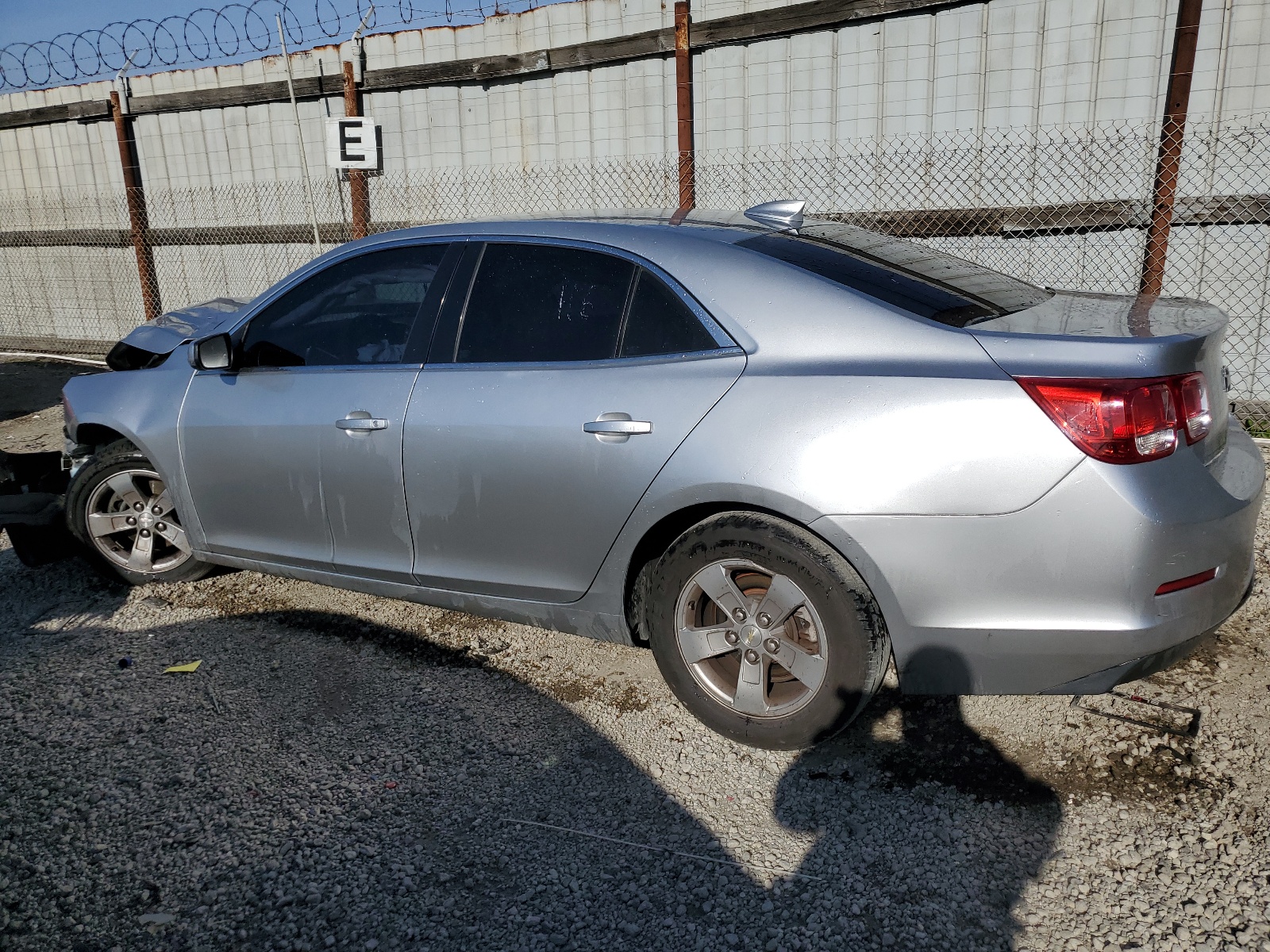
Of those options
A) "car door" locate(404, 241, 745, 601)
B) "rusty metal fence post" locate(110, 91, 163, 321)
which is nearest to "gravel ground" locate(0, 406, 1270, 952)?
"car door" locate(404, 241, 745, 601)

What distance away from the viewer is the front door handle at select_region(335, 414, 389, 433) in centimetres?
358

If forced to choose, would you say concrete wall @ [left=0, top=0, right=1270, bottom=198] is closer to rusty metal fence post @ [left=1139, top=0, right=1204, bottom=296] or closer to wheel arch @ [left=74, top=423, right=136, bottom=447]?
rusty metal fence post @ [left=1139, top=0, right=1204, bottom=296]

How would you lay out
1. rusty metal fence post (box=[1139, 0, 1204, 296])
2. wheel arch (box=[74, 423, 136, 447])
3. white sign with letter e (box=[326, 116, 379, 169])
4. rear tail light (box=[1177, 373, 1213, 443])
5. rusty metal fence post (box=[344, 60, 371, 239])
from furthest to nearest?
rusty metal fence post (box=[344, 60, 371, 239])
white sign with letter e (box=[326, 116, 379, 169])
rusty metal fence post (box=[1139, 0, 1204, 296])
wheel arch (box=[74, 423, 136, 447])
rear tail light (box=[1177, 373, 1213, 443])

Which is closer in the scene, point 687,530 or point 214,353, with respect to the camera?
point 687,530

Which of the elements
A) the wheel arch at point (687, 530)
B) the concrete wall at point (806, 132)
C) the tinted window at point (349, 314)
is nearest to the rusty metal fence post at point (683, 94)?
the concrete wall at point (806, 132)

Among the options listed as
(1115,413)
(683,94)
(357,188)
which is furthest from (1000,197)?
(357,188)

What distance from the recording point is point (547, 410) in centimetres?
325

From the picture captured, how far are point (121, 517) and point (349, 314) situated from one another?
1.63 metres

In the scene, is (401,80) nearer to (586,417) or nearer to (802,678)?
(586,417)

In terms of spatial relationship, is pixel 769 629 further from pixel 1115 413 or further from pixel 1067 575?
pixel 1115 413

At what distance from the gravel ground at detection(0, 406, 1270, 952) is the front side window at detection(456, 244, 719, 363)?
4.10 ft

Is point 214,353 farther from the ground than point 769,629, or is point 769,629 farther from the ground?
point 214,353

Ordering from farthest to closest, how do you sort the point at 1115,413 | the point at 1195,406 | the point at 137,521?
1. the point at 137,521
2. the point at 1195,406
3. the point at 1115,413

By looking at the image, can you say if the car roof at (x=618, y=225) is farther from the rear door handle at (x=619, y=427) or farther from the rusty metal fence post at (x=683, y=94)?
the rusty metal fence post at (x=683, y=94)
